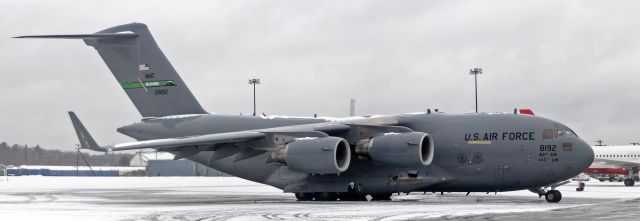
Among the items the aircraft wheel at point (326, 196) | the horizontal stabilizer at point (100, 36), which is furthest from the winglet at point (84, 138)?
the aircraft wheel at point (326, 196)

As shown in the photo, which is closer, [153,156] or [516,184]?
[516,184]

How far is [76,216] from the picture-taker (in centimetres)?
1869

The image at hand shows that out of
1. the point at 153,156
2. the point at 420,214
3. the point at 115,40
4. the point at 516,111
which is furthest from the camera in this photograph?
the point at 153,156

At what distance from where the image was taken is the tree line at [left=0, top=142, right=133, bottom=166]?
148 meters

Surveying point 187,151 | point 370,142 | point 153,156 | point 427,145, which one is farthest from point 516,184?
point 153,156

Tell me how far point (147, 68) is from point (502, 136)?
12560mm

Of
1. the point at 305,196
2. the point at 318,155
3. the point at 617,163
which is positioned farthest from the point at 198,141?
the point at 617,163

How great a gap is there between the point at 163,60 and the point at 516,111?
12254 millimetres

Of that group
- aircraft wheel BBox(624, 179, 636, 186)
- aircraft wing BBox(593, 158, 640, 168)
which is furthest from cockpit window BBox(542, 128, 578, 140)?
aircraft wing BBox(593, 158, 640, 168)

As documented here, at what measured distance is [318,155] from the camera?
25453 mm

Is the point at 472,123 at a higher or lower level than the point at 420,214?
higher

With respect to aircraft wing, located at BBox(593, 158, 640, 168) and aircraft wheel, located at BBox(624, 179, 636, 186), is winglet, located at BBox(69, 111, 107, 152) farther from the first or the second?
aircraft wing, located at BBox(593, 158, 640, 168)

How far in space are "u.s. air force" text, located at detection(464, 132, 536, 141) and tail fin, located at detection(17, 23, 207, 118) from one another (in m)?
9.73

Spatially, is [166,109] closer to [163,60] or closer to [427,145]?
[163,60]
